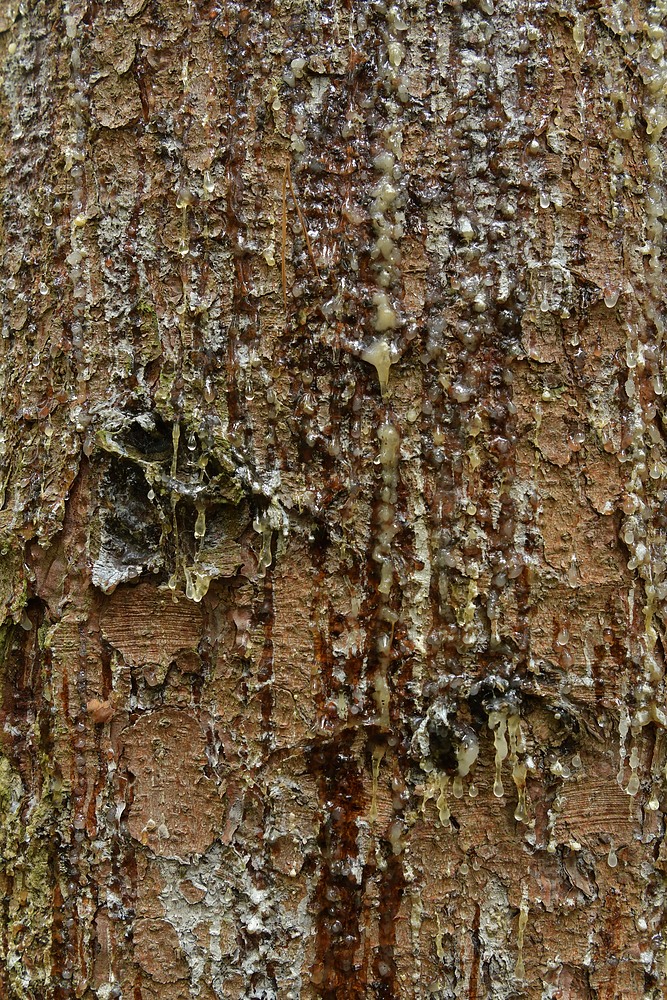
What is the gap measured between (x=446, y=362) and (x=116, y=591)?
0.50 metres

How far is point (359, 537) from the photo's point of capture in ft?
3.13

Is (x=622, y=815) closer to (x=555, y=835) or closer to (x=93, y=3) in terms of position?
(x=555, y=835)

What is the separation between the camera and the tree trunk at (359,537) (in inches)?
37.0

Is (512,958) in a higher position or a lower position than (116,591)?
lower

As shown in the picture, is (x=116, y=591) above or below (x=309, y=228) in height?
below

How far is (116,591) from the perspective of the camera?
98 cm

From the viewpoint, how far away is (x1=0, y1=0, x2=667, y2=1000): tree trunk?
3.08 feet

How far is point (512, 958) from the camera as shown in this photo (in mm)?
932

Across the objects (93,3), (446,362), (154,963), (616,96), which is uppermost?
(93,3)

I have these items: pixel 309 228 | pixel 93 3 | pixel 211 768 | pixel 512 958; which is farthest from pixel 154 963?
pixel 93 3

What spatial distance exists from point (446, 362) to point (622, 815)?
1.95ft

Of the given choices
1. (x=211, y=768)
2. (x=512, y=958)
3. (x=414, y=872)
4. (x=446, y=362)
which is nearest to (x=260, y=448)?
(x=446, y=362)

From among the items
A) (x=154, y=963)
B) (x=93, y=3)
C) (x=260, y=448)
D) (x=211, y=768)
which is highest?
(x=93, y=3)

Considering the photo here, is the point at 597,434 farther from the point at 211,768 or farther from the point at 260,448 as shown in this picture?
the point at 211,768
